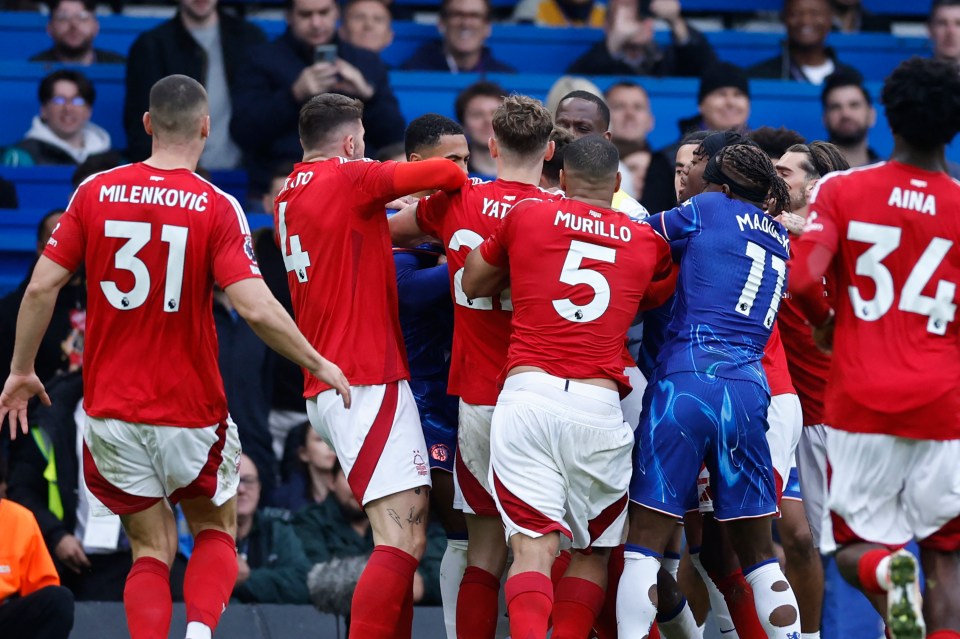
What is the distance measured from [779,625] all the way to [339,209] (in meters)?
2.77

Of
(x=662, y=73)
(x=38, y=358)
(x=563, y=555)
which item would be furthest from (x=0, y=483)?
(x=662, y=73)

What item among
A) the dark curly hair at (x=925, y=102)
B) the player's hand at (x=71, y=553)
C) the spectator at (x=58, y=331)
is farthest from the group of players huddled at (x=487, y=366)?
the spectator at (x=58, y=331)

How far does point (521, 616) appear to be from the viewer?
235 inches

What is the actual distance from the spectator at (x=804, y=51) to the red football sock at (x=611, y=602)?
23.6ft

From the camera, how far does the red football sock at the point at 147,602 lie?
636cm

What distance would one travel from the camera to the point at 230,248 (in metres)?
6.42

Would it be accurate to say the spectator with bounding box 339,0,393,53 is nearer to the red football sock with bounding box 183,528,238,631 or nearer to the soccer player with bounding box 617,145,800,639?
the soccer player with bounding box 617,145,800,639

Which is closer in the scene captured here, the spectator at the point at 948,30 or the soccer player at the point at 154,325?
the soccer player at the point at 154,325

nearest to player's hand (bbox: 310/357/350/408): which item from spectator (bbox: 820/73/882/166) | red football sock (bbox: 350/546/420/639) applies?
red football sock (bbox: 350/546/420/639)

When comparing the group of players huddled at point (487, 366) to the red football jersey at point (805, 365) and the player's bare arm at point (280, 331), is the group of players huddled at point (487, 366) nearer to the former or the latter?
the player's bare arm at point (280, 331)

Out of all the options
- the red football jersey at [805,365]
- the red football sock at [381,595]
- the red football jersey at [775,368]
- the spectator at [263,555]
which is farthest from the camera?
the spectator at [263,555]

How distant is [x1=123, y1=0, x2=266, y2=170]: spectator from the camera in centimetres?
1124

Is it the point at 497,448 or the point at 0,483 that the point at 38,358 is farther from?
the point at 497,448

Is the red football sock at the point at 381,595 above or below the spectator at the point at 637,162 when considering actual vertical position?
below
